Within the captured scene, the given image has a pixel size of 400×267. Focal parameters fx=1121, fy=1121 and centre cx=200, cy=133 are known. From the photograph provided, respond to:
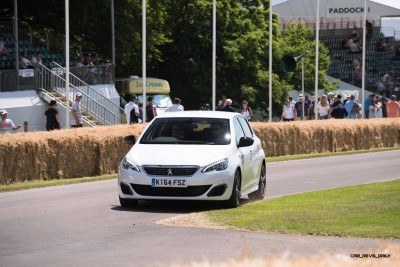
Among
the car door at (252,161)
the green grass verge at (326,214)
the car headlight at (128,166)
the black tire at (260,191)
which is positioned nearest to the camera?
the green grass verge at (326,214)

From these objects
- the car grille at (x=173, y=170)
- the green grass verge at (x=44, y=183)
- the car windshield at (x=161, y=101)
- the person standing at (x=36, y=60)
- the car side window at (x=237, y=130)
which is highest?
the person standing at (x=36, y=60)

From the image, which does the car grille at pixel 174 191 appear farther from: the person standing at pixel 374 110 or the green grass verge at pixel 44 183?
Result: the person standing at pixel 374 110

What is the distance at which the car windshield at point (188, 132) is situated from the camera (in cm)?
1758

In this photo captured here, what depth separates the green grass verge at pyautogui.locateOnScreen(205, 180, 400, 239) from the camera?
13625 mm

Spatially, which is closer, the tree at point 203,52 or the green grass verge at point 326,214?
the green grass verge at point 326,214

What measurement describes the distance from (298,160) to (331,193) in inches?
575

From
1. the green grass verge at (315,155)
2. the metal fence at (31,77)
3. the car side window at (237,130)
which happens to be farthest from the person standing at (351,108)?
the car side window at (237,130)

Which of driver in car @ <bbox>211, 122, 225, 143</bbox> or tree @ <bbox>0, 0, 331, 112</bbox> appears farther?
tree @ <bbox>0, 0, 331, 112</bbox>

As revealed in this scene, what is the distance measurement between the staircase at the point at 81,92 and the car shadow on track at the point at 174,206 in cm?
2409

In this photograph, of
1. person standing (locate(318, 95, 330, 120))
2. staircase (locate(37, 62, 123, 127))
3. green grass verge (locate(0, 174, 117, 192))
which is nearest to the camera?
green grass verge (locate(0, 174, 117, 192))

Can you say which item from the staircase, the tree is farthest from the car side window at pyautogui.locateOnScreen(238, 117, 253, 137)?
the tree

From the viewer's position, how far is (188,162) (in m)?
16.5

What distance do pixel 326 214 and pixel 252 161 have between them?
3038mm

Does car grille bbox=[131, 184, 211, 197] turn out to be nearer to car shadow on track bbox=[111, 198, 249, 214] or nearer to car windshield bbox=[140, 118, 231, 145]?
car shadow on track bbox=[111, 198, 249, 214]
